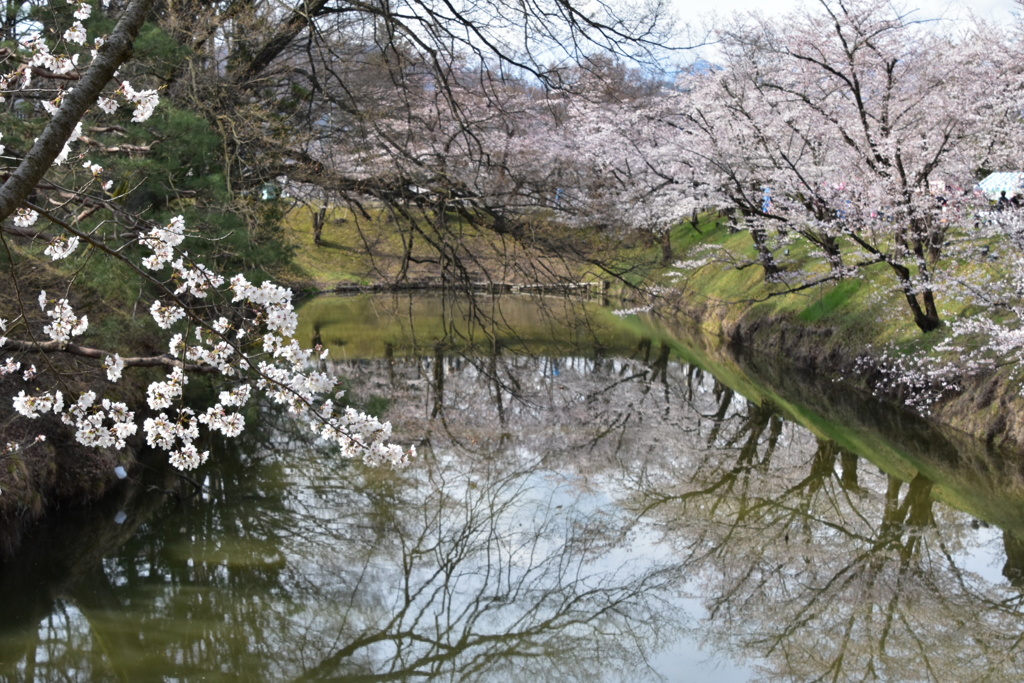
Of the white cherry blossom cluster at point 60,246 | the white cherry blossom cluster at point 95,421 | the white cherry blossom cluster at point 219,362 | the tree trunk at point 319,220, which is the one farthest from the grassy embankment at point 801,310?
the white cherry blossom cluster at point 60,246

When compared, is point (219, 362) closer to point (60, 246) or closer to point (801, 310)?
point (60, 246)

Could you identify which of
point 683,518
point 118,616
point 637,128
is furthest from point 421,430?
point 637,128

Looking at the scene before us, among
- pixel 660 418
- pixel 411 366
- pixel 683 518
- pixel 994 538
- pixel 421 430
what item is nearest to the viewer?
pixel 994 538

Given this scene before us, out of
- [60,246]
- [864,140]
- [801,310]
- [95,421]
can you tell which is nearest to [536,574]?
[95,421]

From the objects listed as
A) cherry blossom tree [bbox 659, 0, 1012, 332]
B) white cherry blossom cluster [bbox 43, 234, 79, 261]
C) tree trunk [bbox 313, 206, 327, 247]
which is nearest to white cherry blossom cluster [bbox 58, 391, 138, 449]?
white cherry blossom cluster [bbox 43, 234, 79, 261]

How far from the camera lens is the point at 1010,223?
8227 millimetres

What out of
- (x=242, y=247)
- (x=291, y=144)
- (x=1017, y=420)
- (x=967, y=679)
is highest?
(x=291, y=144)

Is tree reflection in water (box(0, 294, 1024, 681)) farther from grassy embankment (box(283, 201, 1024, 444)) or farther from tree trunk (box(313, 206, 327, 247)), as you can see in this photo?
tree trunk (box(313, 206, 327, 247))

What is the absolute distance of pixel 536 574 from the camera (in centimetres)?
609

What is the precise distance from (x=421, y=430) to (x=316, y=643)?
4619 mm

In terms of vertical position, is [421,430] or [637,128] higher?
[637,128]

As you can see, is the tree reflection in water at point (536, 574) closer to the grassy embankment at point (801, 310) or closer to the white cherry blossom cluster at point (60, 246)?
the grassy embankment at point (801, 310)

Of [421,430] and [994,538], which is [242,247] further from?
[994,538]

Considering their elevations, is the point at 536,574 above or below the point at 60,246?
below
